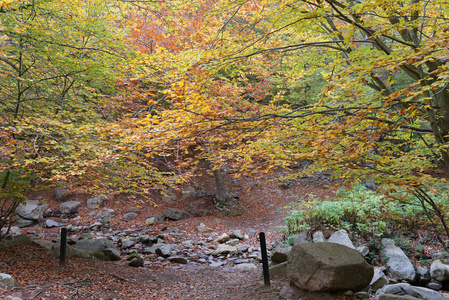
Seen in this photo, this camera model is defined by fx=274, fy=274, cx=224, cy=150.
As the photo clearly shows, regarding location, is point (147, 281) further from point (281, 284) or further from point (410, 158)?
point (410, 158)

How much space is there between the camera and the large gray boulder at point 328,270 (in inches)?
171

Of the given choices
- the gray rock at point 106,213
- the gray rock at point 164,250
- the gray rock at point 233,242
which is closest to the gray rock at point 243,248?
the gray rock at point 233,242

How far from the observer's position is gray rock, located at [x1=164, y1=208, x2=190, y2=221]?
12.0 m

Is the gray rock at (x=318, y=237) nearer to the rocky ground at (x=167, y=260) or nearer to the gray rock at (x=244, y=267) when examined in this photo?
the rocky ground at (x=167, y=260)

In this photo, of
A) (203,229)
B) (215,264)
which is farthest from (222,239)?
(215,264)

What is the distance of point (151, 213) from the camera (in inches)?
497

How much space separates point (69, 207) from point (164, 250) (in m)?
6.66

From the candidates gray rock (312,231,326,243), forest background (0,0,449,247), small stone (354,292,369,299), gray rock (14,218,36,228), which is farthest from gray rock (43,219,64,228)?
small stone (354,292,369,299)

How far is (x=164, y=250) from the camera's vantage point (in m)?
8.30

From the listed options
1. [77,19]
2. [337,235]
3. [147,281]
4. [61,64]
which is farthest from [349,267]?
[77,19]

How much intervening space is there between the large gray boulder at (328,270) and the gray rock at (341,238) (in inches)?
87.3

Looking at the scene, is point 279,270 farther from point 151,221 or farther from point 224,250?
point 151,221

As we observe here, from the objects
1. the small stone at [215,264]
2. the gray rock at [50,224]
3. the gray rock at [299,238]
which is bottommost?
the small stone at [215,264]

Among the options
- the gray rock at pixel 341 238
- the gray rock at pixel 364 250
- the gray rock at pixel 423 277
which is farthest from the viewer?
the gray rock at pixel 341 238
